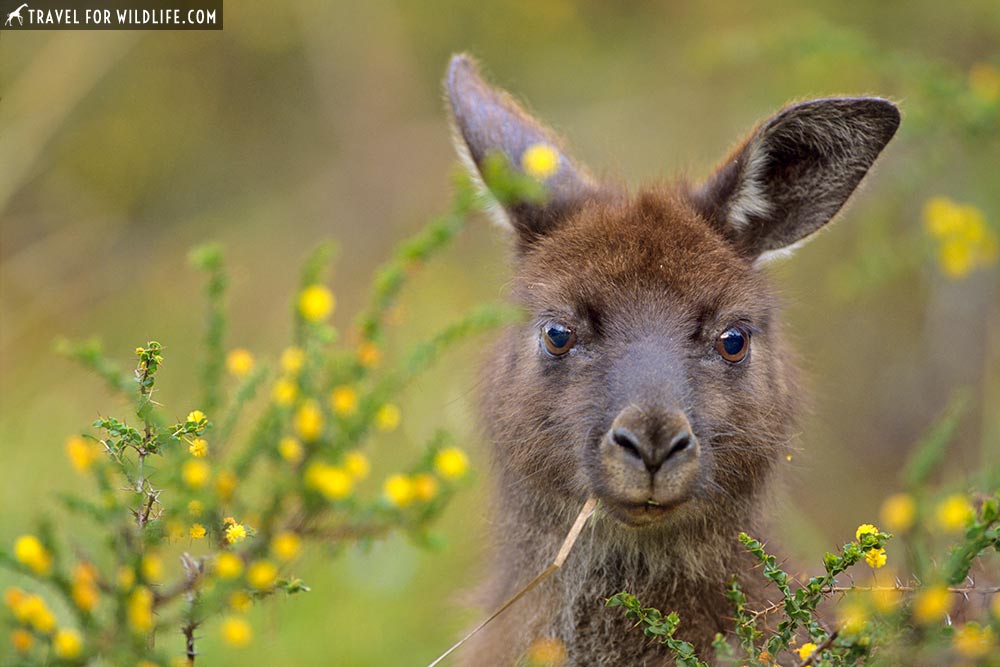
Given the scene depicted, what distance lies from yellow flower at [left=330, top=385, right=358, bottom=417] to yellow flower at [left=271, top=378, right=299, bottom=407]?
0.40 ft

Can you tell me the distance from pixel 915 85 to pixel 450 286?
4548mm

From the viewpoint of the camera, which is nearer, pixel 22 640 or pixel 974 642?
pixel 974 642

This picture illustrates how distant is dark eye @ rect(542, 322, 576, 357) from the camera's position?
15.9 feet

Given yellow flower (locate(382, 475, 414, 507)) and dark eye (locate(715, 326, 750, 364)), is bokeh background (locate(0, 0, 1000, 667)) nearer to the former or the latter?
dark eye (locate(715, 326, 750, 364))

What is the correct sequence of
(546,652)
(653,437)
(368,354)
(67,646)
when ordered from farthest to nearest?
(546,652) → (653,437) → (368,354) → (67,646)

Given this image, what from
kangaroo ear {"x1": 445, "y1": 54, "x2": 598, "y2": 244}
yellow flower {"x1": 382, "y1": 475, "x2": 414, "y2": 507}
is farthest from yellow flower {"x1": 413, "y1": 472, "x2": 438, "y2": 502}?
kangaroo ear {"x1": 445, "y1": 54, "x2": 598, "y2": 244}

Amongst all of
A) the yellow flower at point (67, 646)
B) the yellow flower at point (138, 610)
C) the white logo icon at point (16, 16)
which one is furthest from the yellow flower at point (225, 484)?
the white logo icon at point (16, 16)

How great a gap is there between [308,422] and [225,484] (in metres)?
0.35

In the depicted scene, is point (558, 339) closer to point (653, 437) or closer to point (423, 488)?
point (653, 437)

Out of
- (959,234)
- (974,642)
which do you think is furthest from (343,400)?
(959,234)

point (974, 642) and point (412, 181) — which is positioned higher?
point (412, 181)

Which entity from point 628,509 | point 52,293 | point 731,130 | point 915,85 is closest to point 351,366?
point 628,509

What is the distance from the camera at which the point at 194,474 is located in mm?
3338

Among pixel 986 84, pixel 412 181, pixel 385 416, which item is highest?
pixel 412 181
